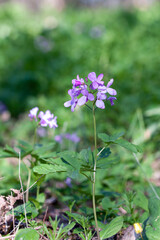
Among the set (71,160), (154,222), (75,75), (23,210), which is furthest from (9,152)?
(75,75)

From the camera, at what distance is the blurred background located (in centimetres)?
302

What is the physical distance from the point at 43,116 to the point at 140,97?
205cm

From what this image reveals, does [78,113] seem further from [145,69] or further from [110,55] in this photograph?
[110,55]

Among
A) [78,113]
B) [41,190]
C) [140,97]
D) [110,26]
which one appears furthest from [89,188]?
[110,26]

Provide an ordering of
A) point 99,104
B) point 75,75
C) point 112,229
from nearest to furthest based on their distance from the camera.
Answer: point 99,104 → point 112,229 → point 75,75

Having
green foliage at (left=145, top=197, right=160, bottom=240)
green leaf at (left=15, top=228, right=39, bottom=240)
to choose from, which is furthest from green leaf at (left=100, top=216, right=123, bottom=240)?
green leaf at (left=15, top=228, right=39, bottom=240)

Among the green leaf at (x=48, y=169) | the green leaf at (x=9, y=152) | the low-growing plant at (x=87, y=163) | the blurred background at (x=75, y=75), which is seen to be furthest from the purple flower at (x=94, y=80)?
the blurred background at (x=75, y=75)

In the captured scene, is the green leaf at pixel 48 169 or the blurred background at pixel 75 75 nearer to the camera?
the green leaf at pixel 48 169

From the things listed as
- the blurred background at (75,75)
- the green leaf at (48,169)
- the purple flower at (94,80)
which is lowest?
the green leaf at (48,169)

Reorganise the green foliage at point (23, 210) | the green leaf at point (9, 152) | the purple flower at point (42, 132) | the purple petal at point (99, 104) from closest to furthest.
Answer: the purple petal at point (99, 104) < the green foliage at point (23, 210) < the green leaf at point (9, 152) < the purple flower at point (42, 132)

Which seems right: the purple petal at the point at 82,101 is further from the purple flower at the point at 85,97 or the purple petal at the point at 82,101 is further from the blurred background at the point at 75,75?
the blurred background at the point at 75,75

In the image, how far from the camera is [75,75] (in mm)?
3721

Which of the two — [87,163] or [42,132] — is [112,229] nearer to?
[87,163]

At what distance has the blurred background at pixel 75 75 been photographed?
3021mm
